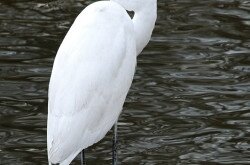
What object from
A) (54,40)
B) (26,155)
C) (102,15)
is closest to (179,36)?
(54,40)

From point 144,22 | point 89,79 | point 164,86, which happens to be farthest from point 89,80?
point 164,86

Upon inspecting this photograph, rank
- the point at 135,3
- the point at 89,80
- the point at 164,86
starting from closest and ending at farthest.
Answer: the point at 89,80 → the point at 135,3 → the point at 164,86

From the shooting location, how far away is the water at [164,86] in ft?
20.7

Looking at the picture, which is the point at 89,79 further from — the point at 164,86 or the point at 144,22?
the point at 164,86

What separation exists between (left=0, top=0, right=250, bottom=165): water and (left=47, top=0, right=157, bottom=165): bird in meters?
0.97

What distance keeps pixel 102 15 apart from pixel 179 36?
3084mm

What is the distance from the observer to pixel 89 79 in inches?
200

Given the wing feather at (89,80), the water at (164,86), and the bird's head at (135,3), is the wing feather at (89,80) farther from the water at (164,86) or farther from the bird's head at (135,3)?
the water at (164,86)

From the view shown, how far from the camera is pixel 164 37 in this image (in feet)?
27.3

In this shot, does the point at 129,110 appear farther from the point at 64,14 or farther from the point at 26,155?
the point at 64,14

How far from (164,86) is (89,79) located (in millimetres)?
2267

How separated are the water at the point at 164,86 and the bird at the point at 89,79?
0.97 m

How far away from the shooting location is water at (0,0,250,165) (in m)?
6.30

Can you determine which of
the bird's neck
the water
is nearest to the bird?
the bird's neck
